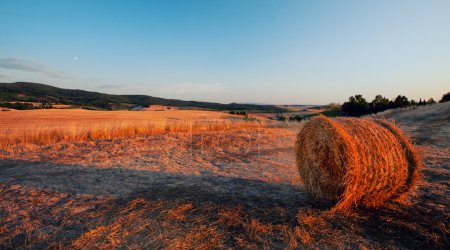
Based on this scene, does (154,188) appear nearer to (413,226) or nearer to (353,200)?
(353,200)

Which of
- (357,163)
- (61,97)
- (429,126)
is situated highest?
(61,97)

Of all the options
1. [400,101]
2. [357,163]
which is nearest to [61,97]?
[400,101]

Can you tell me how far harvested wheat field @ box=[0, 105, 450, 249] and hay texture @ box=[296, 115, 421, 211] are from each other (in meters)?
0.15

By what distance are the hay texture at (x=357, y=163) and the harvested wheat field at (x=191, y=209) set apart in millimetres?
150

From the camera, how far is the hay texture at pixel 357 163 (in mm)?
4695

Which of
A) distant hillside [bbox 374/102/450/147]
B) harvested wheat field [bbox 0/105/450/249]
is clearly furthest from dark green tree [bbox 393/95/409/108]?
harvested wheat field [bbox 0/105/450/249]

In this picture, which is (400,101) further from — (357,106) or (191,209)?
(191,209)

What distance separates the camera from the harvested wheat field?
387 centimetres

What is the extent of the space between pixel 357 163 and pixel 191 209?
301 centimetres

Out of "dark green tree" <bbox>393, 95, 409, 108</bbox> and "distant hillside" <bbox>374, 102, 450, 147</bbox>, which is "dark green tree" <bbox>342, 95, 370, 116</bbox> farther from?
"distant hillside" <bbox>374, 102, 450, 147</bbox>

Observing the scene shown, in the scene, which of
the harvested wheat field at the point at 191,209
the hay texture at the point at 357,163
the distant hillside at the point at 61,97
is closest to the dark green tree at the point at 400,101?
the harvested wheat field at the point at 191,209

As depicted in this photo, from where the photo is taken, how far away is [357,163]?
15.1ft

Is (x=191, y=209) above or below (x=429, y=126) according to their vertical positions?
below

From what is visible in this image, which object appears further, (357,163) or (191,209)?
(191,209)
